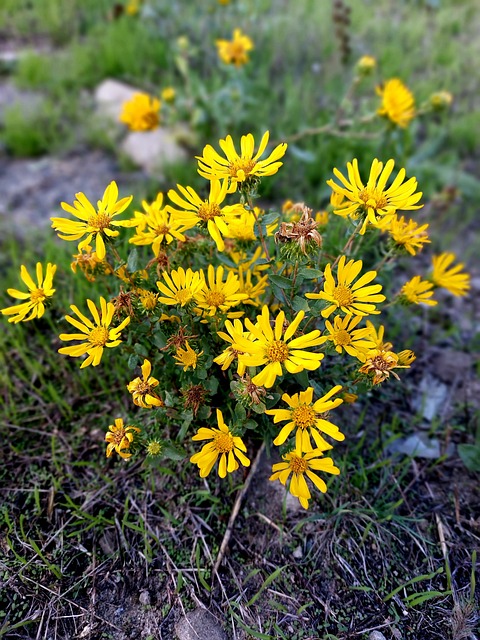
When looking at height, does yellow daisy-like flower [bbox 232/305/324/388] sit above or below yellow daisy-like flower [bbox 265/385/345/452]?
above

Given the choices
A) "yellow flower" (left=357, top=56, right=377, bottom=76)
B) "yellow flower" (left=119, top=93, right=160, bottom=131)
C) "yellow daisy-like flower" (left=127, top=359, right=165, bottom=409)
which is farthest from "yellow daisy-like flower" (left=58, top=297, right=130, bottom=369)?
"yellow flower" (left=357, top=56, right=377, bottom=76)

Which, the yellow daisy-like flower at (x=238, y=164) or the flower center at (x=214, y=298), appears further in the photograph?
the flower center at (x=214, y=298)

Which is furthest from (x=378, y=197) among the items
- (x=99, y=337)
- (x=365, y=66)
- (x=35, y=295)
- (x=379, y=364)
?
(x=365, y=66)

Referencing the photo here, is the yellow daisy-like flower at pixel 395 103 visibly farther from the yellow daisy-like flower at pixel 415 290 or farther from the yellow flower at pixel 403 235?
the yellow daisy-like flower at pixel 415 290

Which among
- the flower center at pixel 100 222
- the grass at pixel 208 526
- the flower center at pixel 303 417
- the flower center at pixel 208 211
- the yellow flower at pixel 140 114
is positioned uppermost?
the flower center at pixel 208 211

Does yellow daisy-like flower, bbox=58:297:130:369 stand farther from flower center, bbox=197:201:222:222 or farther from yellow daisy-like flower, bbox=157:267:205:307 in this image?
flower center, bbox=197:201:222:222

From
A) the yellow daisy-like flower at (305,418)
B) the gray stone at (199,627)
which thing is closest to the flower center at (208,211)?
the yellow daisy-like flower at (305,418)

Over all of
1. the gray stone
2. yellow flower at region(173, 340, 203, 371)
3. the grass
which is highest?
yellow flower at region(173, 340, 203, 371)
